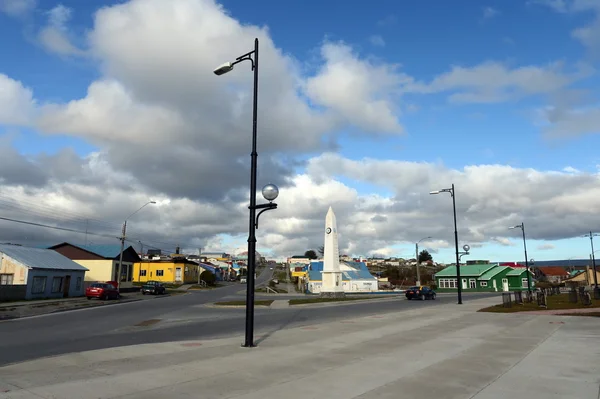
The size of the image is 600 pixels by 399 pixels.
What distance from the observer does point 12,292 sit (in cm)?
3362

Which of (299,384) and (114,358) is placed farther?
(114,358)

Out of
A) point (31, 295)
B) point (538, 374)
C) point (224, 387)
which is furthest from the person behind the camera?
point (31, 295)

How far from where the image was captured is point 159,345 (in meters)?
11.9

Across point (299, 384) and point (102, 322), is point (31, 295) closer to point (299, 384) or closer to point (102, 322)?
A: point (102, 322)

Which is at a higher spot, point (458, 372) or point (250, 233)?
point (250, 233)

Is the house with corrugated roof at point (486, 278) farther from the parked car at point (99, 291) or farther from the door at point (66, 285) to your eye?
the door at point (66, 285)

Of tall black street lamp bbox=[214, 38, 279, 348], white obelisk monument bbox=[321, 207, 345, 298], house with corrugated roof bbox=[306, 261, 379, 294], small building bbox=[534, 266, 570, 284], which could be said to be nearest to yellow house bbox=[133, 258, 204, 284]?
house with corrugated roof bbox=[306, 261, 379, 294]

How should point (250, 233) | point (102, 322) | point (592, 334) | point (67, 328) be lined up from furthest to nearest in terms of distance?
point (102, 322) < point (67, 328) < point (592, 334) < point (250, 233)

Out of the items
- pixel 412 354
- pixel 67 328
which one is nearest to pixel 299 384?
pixel 412 354

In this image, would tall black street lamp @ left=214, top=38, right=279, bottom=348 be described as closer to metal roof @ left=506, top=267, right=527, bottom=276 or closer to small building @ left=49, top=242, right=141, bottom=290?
small building @ left=49, top=242, right=141, bottom=290

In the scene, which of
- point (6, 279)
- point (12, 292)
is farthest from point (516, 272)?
point (6, 279)

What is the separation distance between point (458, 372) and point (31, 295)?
37799 millimetres

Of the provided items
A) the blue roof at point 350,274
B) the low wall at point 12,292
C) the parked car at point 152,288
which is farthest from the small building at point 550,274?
the low wall at point 12,292

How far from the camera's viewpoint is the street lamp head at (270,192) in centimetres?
1191
